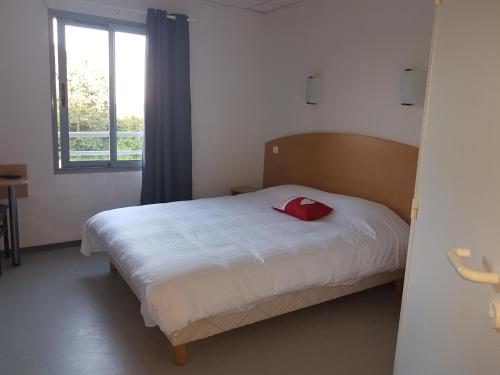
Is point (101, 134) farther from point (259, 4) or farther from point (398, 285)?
point (398, 285)

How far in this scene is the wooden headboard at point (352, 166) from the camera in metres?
3.18

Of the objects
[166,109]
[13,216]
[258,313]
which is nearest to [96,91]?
[166,109]

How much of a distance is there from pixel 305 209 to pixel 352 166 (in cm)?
71

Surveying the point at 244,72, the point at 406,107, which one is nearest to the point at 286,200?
the point at 406,107

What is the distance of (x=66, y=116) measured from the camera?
149 inches

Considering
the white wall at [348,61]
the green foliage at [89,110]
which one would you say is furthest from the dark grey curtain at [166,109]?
the white wall at [348,61]

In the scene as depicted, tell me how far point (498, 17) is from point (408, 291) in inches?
37.4

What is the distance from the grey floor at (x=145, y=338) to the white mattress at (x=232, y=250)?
311 millimetres

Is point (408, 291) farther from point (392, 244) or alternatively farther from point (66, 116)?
point (66, 116)

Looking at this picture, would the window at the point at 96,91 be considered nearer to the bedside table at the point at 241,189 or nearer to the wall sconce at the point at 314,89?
the bedside table at the point at 241,189

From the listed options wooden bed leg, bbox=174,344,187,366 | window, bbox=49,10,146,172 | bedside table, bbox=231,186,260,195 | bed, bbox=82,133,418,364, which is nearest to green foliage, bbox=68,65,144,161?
window, bbox=49,10,146,172

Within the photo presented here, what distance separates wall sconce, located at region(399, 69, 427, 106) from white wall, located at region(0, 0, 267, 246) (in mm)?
1991

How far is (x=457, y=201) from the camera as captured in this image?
1.23 m

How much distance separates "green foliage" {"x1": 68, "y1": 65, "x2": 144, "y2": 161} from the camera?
3.82 m
